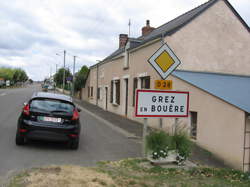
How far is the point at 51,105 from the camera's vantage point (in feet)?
25.1

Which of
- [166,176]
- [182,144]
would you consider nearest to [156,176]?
[166,176]

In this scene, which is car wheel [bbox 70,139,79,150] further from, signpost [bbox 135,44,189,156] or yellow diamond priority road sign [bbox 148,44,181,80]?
yellow diamond priority road sign [bbox 148,44,181,80]

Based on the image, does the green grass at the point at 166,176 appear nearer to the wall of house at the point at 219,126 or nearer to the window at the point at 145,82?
the wall of house at the point at 219,126

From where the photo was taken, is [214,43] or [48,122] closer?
[48,122]

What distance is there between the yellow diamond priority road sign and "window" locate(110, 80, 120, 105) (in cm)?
1499

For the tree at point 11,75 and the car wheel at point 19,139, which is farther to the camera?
the tree at point 11,75

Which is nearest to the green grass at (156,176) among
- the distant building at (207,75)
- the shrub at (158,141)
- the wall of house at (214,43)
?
the shrub at (158,141)

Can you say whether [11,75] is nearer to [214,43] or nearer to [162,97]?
[214,43]

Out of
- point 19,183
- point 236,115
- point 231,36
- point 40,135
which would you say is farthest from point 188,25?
point 19,183

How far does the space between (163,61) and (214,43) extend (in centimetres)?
936

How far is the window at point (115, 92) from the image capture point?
21422mm

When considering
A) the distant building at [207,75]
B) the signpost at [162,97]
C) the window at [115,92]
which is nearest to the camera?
the signpost at [162,97]

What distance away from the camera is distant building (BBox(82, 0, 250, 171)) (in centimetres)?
872

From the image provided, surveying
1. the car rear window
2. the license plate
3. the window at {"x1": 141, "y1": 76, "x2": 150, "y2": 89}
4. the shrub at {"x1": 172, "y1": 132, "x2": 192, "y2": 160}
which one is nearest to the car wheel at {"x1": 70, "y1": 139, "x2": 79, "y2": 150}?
the license plate
